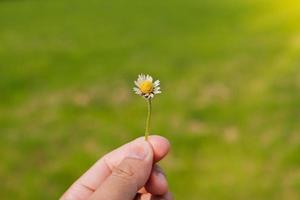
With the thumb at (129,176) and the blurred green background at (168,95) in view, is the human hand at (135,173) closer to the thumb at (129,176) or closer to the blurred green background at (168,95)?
the thumb at (129,176)

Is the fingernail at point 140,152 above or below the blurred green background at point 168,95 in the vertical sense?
below

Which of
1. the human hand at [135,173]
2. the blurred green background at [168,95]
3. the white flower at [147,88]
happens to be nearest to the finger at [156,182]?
the human hand at [135,173]

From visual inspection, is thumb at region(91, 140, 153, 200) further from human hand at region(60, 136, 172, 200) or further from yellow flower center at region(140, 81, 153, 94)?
yellow flower center at region(140, 81, 153, 94)

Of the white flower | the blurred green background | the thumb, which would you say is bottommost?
the thumb

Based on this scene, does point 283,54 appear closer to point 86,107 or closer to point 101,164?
point 86,107

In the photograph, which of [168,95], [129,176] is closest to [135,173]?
[129,176]

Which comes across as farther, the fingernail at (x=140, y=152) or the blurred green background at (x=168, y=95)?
the blurred green background at (x=168, y=95)

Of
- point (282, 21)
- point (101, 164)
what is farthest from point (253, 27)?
point (101, 164)

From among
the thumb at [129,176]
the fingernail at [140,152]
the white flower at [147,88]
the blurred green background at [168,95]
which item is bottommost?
the thumb at [129,176]

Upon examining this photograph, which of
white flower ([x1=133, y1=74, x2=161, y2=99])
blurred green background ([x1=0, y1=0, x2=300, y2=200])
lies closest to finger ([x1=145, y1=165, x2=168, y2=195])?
white flower ([x1=133, y1=74, x2=161, y2=99])
